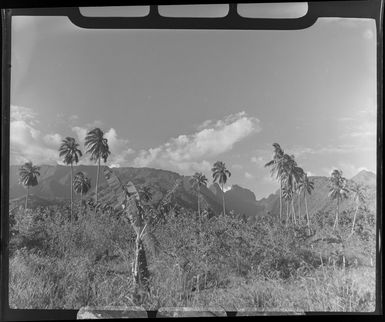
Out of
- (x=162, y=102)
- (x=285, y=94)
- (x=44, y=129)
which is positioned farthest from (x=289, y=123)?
(x=44, y=129)

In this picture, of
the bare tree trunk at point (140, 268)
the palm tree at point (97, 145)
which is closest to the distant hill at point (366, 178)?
the bare tree trunk at point (140, 268)

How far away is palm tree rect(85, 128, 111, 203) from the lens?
2670mm

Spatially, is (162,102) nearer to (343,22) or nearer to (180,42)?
(180,42)

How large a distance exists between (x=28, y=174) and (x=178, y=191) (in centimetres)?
66

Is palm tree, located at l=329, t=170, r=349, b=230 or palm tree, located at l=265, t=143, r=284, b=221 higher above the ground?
palm tree, located at l=265, t=143, r=284, b=221

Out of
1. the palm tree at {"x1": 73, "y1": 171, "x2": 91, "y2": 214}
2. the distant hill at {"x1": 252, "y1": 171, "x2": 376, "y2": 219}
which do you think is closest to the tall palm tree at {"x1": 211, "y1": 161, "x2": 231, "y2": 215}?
the distant hill at {"x1": 252, "y1": 171, "x2": 376, "y2": 219}

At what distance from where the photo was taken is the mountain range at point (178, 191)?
8.73 feet

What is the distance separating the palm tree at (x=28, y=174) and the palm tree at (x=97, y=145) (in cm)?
25

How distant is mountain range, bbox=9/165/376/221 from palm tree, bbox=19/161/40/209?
0.02 m

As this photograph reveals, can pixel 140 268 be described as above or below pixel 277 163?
below

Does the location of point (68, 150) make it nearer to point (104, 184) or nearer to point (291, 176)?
point (104, 184)

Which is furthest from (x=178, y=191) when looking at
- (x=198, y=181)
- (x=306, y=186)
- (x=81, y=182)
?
(x=306, y=186)

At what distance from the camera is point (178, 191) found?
8.87ft

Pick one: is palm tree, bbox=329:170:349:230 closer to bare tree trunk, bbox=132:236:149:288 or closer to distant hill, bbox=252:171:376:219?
distant hill, bbox=252:171:376:219
